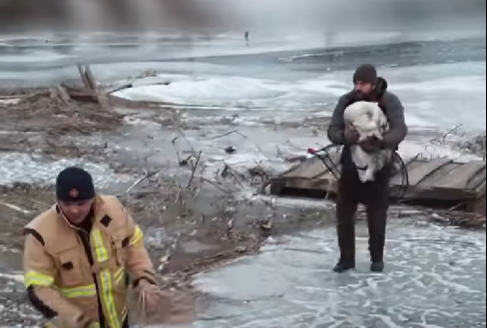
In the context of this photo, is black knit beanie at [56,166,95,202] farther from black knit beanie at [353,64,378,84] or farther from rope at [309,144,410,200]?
rope at [309,144,410,200]

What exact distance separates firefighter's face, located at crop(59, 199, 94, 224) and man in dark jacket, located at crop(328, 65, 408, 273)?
209 cm

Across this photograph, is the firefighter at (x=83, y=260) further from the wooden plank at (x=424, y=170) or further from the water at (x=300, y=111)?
the wooden plank at (x=424, y=170)

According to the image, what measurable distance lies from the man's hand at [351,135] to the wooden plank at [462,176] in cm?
163

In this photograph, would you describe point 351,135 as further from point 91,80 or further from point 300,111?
point 91,80

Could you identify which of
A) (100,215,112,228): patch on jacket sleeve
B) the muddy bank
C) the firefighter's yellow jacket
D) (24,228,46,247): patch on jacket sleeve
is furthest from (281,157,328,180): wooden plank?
(24,228,46,247): patch on jacket sleeve

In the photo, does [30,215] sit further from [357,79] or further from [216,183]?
[357,79]

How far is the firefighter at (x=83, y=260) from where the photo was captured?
122 inches

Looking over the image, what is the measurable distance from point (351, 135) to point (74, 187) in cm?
217

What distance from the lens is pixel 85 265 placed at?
10.5 ft

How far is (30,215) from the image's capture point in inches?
244

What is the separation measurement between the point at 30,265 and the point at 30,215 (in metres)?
3.17

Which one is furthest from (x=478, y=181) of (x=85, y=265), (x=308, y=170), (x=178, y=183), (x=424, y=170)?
(x=85, y=265)

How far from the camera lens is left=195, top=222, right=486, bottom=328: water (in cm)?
449

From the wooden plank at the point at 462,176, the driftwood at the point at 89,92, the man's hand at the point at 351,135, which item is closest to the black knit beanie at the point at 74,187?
the man's hand at the point at 351,135
